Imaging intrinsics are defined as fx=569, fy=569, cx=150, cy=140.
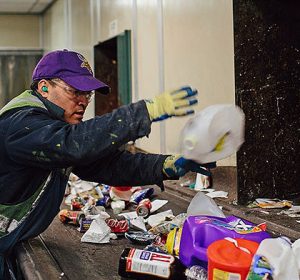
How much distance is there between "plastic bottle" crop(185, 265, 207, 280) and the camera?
153 cm

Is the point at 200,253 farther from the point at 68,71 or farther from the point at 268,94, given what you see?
the point at 268,94

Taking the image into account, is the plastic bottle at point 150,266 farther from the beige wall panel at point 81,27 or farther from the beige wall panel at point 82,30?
the beige wall panel at point 81,27

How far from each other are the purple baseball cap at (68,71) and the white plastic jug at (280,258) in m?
0.82

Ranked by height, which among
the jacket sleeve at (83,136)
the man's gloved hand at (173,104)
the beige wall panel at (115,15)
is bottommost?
the jacket sleeve at (83,136)

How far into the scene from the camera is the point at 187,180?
349cm

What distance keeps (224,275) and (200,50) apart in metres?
2.32

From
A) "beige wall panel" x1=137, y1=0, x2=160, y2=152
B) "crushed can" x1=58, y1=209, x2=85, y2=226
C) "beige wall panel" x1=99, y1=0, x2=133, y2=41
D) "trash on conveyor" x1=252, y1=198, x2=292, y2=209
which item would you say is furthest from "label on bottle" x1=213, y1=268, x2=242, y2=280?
"beige wall panel" x1=99, y1=0, x2=133, y2=41

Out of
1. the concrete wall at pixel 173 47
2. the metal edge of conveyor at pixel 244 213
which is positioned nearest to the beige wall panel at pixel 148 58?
the concrete wall at pixel 173 47

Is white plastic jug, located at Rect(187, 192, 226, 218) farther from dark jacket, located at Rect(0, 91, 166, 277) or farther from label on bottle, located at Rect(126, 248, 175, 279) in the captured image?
label on bottle, located at Rect(126, 248, 175, 279)

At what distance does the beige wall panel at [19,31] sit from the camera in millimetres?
9594

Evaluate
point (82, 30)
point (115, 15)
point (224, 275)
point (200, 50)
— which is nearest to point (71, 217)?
point (224, 275)

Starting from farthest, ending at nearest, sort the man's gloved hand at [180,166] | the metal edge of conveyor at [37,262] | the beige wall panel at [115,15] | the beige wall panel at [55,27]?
the beige wall panel at [55,27] → the beige wall panel at [115,15] → the man's gloved hand at [180,166] → the metal edge of conveyor at [37,262]

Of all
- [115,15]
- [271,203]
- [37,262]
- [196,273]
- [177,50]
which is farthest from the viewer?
[115,15]

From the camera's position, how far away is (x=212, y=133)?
1.62 metres
